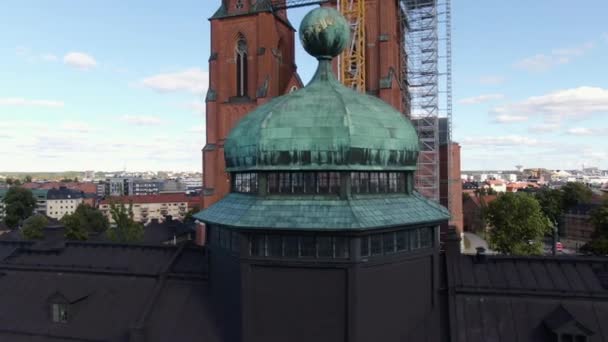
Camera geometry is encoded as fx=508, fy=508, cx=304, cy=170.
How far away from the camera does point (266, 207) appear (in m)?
16.7

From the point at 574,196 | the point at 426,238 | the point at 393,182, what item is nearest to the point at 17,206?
the point at 393,182

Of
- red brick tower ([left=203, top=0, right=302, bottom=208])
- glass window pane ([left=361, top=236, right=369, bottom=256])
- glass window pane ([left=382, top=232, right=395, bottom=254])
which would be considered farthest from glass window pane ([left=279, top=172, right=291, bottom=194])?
red brick tower ([left=203, top=0, right=302, bottom=208])

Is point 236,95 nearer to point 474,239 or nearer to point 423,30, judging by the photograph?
Answer: point 423,30

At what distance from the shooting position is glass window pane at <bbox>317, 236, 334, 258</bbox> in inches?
621

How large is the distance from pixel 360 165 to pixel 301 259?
362cm

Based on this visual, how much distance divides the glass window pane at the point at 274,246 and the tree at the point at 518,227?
36.7 metres

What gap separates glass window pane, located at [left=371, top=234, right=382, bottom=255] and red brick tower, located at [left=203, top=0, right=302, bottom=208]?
4020 centimetres

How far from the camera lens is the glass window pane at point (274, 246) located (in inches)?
635

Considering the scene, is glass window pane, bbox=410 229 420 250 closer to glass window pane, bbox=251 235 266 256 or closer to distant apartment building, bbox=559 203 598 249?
glass window pane, bbox=251 235 266 256

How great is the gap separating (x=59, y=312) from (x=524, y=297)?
1771 centimetres

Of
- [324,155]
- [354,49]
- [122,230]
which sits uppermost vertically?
[354,49]

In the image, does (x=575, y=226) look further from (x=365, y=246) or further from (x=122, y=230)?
(x=365, y=246)

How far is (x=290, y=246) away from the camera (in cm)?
1606

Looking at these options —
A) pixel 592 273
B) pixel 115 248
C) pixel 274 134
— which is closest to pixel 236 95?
pixel 115 248
